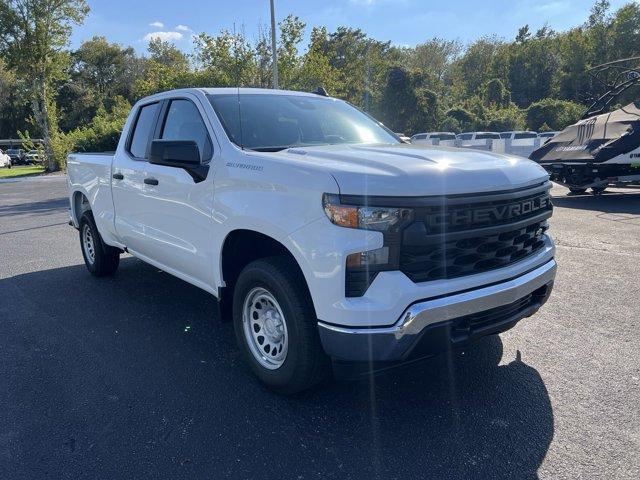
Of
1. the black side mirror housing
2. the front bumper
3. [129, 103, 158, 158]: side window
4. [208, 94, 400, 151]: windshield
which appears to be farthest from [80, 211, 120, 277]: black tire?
the front bumper

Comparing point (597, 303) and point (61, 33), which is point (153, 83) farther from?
point (597, 303)

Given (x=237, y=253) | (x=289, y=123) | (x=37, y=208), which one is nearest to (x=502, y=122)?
(x=37, y=208)

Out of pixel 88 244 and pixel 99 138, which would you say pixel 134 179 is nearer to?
pixel 88 244

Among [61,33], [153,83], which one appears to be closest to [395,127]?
[153,83]

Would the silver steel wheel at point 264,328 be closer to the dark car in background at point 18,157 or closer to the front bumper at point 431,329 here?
the front bumper at point 431,329

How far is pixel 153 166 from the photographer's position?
14.8 ft

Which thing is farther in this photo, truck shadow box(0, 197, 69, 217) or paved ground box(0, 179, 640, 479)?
truck shadow box(0, 197, 69, 217)

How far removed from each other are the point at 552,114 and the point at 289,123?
43044 mm

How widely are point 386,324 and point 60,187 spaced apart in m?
20.5

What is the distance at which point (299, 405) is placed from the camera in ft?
10.9

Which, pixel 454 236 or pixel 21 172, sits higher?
pixel 454 236

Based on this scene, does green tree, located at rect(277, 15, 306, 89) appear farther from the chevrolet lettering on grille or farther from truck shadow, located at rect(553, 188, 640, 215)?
the chevrolet lettering on grille

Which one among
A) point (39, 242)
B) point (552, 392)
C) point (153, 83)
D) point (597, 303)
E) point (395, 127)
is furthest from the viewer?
point (395, 127)

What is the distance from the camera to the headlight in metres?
2.73
